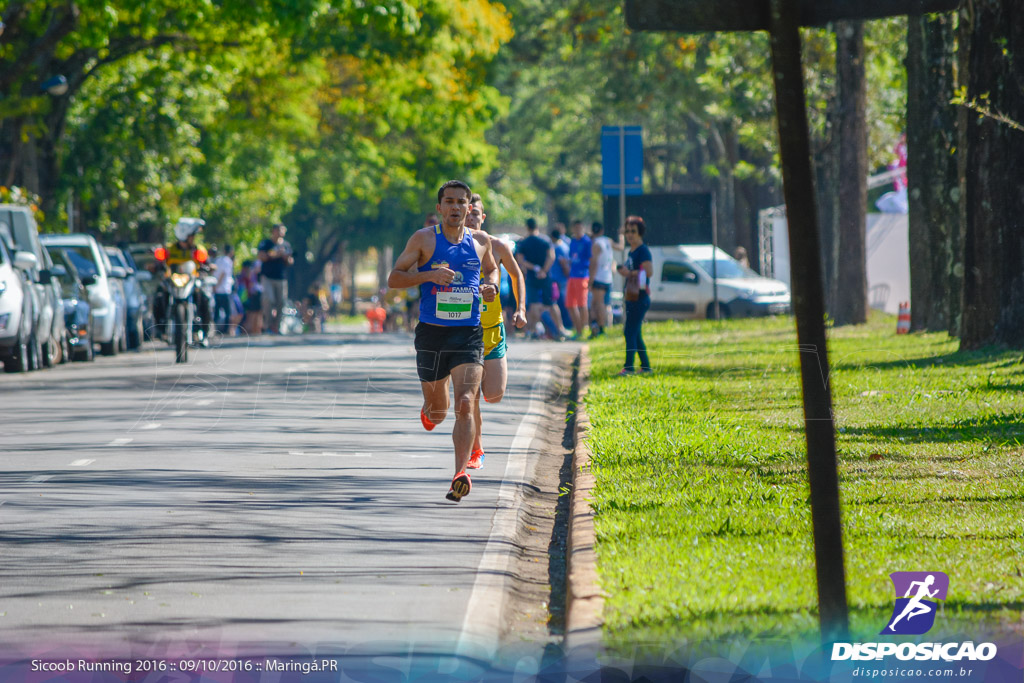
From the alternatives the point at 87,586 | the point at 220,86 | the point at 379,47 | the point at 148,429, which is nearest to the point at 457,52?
the point at 379,47

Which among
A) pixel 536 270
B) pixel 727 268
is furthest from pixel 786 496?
pixel 727 268

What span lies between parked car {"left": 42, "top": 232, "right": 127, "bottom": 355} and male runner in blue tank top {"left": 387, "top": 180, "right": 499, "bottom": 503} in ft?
53.4

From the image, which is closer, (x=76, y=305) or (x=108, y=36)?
(x=76, y=305)

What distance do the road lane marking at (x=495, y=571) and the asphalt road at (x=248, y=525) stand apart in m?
0.01

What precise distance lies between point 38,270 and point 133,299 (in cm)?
750

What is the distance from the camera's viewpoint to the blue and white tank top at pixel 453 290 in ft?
31.5

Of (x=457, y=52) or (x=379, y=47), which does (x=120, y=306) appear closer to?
(x=379, y=47)

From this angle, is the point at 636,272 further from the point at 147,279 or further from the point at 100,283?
the point at 147,279

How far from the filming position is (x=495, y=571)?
24.5 feet

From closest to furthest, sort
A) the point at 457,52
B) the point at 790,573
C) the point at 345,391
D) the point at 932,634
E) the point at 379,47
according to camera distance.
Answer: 1. the point at 932,634
2. the point at 790,573
3. the point at 345,391
4. the point at 379,47
5. the point at 457,52

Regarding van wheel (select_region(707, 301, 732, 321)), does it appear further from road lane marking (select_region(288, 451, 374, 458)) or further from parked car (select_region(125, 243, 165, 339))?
road lane marking (select_region(288, 451, 374, 458))

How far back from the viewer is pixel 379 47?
30.3 metres

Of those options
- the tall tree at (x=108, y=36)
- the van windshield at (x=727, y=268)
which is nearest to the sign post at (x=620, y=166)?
the tall tree at (x=108, y=36)

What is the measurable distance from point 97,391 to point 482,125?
20.5 m
